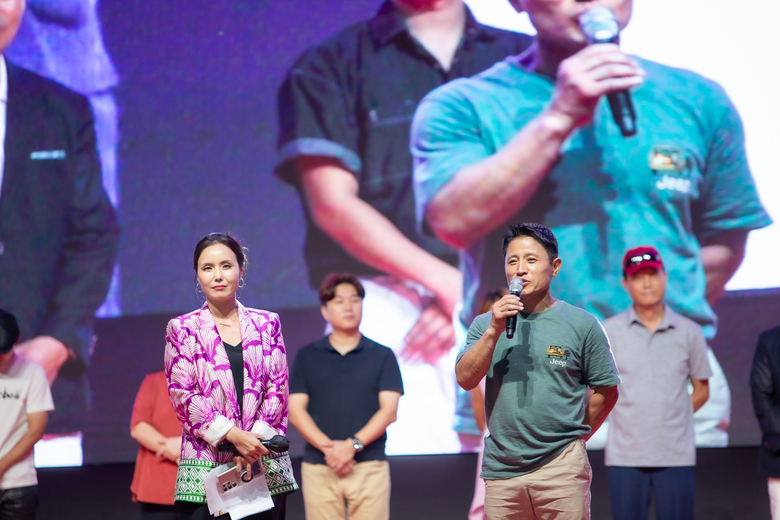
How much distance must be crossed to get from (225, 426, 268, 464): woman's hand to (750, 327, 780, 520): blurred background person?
212cm

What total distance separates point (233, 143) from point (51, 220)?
120 cm

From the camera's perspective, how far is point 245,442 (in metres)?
1.93

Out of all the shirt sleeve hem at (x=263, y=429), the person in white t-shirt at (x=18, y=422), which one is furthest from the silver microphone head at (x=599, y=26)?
the person in white t-shirt at (x=18, y=422)

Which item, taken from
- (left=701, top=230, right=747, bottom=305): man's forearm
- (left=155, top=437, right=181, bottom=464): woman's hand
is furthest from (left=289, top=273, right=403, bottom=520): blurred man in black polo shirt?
(left=701, top=230, right=747, bottom=305): man's forearm

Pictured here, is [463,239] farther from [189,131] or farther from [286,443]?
[286,443]

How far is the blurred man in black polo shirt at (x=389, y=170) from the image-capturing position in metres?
4.09

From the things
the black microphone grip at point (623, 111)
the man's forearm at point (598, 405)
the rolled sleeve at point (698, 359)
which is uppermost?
the black microphone grip at point (623, 111)

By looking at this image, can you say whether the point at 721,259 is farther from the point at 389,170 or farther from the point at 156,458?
the point at 156,458

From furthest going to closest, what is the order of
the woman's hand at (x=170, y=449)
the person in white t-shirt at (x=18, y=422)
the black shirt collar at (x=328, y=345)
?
the black shirt collar at (x=328, y=345) < the person in white t-shirt at (x=18, y=422) < the woman's hand at (x=170, y=449)

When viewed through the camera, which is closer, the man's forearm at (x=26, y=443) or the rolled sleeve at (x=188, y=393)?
the rolled sleeve at (x=188, y=393)

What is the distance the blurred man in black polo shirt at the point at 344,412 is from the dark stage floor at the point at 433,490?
3.85ft

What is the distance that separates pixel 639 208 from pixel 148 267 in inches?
115

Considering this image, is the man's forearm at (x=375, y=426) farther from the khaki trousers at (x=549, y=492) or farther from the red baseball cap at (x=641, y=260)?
the red baseball cap at (x=641, y=260)

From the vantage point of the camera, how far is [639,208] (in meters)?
4.15
